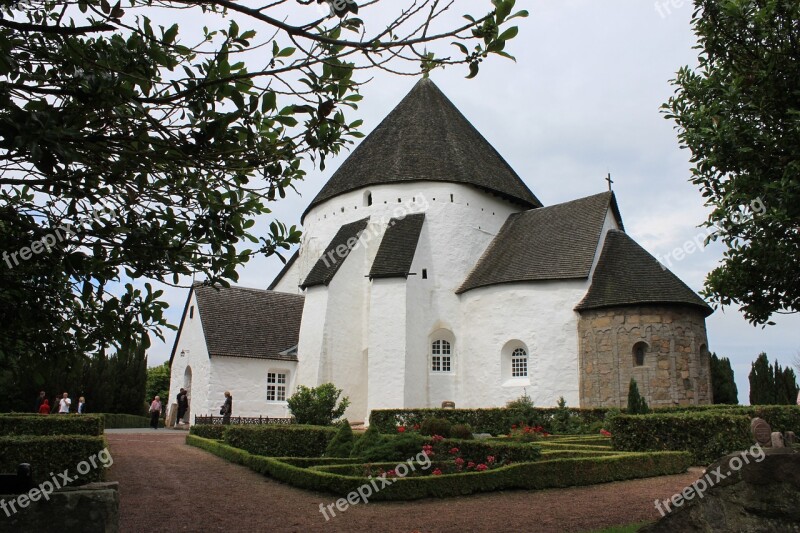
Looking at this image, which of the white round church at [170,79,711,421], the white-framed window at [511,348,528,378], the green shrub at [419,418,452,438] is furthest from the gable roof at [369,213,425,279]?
the green shrub at [419,418,452,438]

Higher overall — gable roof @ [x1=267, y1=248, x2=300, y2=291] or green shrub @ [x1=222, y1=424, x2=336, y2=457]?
gable roof @ [x1=267, y1=248, x2=300, y2=291]

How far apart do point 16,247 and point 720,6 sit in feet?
34.3

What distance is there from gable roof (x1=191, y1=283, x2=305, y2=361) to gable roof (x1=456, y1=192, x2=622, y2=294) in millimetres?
8070

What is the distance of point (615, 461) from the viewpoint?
37.8 feet

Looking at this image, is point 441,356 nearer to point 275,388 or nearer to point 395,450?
point 275,388

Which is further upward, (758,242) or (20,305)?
(758,242)

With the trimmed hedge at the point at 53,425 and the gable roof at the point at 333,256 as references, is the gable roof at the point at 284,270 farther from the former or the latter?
the trimmed hedge at the point at 53,425

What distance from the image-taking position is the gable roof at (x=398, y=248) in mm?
26000

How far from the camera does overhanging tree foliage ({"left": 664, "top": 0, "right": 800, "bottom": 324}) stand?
9.83 metres

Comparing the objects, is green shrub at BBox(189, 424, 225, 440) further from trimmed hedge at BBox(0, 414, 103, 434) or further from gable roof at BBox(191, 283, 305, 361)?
gable roof at BBox(191, 283, 305, 361)

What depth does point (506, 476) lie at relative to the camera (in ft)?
34.9

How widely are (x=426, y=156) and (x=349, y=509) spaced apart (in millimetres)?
22018

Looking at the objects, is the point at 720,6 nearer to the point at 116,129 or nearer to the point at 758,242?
the point at 758,242

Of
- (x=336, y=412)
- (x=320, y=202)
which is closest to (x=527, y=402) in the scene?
(x=336, y=412)
